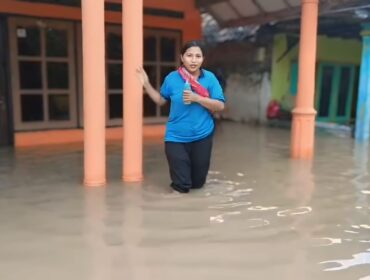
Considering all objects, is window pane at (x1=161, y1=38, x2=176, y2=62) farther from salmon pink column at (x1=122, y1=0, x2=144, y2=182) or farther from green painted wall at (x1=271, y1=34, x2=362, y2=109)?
salmon pink column at (x1=122, y1=0, x2=144, y2=182)

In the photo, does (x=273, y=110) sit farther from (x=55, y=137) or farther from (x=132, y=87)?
(x=132, y=87)

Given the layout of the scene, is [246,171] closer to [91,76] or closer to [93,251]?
[91,76]

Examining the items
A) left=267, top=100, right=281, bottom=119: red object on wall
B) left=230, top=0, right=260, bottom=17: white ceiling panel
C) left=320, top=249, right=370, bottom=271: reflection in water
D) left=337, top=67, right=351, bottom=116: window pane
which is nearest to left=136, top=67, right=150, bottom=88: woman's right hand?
left=320, top=249, right=370, bottom=271: reflection in water

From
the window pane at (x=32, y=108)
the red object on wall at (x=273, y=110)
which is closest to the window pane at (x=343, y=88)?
the red object on wall at (x=273, y=110)

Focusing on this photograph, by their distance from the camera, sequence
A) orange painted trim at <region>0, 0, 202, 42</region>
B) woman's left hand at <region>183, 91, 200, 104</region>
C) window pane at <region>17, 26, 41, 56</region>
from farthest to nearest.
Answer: window pane at <region>17, 26, 41, 56</region> < orange painted trim at <region>0, 0, 202, 42</region> < woman's left hand at <region>183, 91, 200, 104</region>

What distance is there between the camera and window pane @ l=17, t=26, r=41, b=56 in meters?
7.62

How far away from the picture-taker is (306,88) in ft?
22.7

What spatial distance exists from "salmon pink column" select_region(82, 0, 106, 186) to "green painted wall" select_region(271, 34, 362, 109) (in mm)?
8030

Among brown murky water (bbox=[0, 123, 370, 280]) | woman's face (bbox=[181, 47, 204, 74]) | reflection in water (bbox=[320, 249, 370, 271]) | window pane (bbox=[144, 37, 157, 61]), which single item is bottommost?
reflection in water (bbox=[320, 249, 370, 271])

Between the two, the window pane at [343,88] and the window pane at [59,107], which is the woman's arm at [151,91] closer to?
the window pane at [59,107]

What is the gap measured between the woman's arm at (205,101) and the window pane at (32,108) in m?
4.31

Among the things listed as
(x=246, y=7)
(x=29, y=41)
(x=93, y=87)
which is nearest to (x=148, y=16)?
(x=246, y=7)

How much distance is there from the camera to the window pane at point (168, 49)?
9.12m

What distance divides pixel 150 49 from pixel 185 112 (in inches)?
182
